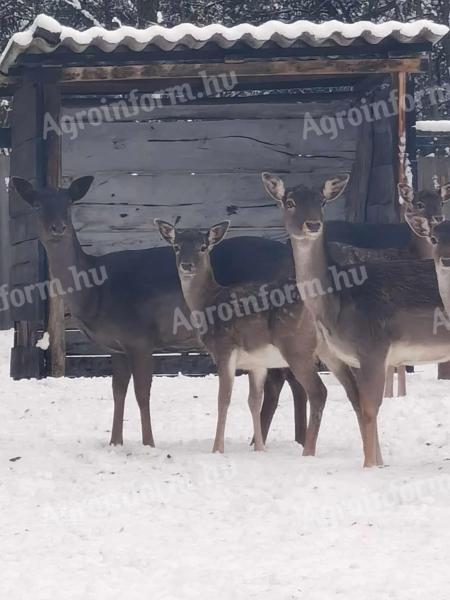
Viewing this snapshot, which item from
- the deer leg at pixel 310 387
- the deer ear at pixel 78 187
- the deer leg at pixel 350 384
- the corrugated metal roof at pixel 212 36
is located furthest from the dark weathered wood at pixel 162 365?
the deer leg at pixel 350 384

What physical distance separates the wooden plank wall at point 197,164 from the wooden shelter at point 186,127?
0.02 m

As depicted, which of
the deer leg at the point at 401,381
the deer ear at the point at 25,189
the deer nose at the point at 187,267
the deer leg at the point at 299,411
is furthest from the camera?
the deer leg at the point at 401,381

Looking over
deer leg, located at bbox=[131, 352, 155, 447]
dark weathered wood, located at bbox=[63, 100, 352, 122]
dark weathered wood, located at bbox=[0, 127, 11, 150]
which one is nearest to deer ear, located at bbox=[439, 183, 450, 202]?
deer leg, located at bbox=[131, 352, 155, 447]

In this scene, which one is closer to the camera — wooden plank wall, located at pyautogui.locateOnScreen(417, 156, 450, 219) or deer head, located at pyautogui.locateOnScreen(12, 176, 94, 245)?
deer head, located at pyautogui.locateOnScreen(12, 176, 94, 245)

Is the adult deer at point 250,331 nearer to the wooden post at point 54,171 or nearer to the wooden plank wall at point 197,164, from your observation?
the wooden post at point 54,171

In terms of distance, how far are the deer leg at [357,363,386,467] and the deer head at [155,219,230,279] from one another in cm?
174

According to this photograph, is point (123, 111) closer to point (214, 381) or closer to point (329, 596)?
point (214, 381)

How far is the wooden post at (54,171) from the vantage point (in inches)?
467

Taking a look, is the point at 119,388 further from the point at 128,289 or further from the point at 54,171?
the point at 54,171

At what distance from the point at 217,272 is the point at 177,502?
139 inches

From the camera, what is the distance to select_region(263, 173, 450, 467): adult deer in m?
7.66

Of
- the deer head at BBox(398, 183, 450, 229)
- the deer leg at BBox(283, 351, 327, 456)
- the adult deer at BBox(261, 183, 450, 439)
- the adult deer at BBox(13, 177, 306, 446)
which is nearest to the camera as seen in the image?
the deer leg at BBox(283, 351, 327, 456)

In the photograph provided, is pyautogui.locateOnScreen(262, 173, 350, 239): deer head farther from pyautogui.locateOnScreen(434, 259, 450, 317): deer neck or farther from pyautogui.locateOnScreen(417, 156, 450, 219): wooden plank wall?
pyautogui.locateOnScreen(417, 156, 450, 219): wooden plank wall

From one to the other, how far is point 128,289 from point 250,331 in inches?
52.7
